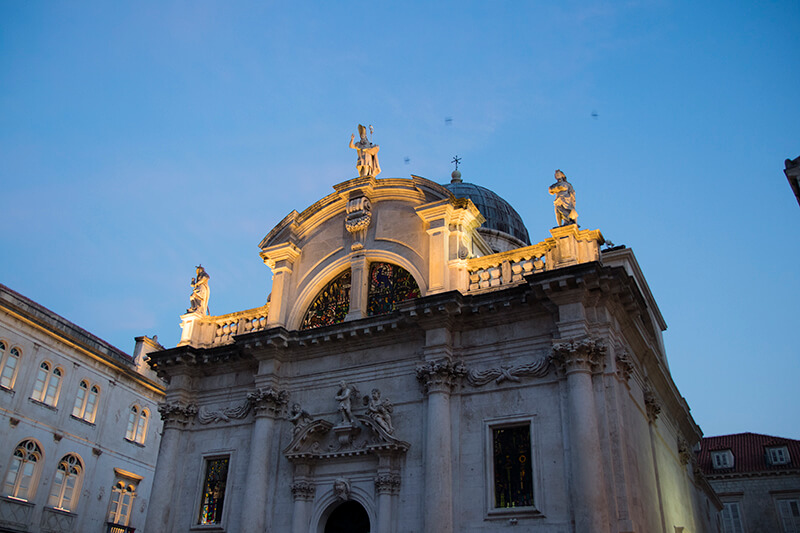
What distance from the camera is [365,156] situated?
22.7m

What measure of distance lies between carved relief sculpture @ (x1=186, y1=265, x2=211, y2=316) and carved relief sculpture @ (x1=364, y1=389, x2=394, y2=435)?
313 inches

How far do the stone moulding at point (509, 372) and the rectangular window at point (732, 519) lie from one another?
2709cm

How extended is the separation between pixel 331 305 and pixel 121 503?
58.1ft

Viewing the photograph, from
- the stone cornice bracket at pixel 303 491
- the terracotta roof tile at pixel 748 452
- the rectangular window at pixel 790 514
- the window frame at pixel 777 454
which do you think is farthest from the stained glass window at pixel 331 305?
the window frame at pixel 777 454

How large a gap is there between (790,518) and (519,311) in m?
28.4

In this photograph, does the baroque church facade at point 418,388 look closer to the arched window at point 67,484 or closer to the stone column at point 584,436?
the stone column at point 584,436

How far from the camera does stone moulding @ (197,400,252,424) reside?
2034cm

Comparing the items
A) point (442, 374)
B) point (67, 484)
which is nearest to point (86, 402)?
point (67, 484)

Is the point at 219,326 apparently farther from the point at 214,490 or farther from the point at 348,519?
the point at 348,519

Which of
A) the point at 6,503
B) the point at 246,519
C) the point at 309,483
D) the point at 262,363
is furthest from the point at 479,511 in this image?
the point at 6,503

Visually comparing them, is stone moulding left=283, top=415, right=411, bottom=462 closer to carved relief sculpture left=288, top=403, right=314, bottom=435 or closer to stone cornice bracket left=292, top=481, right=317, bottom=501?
carved relief sculpture left=288, top=403, right=314, bottom=435

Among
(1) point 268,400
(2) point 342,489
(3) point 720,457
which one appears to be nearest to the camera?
(2) point 342,489

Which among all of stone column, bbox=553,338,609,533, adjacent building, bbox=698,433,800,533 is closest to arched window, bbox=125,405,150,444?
stone column, bbox=553,338,609,533

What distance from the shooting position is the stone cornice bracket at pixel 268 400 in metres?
19.7
